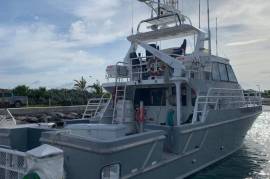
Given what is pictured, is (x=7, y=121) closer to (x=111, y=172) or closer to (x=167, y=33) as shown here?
(x=111, y=172)

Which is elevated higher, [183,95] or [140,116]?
[183,95]

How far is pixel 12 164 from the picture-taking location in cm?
555

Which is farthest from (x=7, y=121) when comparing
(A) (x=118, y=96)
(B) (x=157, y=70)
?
(B) (x=157, y=70)

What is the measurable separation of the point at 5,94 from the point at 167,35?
28.8 m

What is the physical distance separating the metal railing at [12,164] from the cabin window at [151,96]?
6085mm

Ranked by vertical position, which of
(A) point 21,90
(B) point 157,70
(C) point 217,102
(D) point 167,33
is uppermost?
(D) point 167,33

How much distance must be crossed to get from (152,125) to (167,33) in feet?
16.4

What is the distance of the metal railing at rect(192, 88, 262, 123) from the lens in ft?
29.9

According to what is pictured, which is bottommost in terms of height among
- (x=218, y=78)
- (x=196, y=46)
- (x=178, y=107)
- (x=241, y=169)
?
(x=241, y=169)

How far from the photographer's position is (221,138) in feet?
34.1

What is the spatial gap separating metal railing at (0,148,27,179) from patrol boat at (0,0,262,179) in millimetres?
18

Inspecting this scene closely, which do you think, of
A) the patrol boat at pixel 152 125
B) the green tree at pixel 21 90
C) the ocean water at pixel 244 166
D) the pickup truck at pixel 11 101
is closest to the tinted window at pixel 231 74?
the patrol boat at pixel 152 125

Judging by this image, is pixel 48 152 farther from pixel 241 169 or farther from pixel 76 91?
pixel 76 91

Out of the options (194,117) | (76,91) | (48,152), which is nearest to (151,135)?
(48,152)
